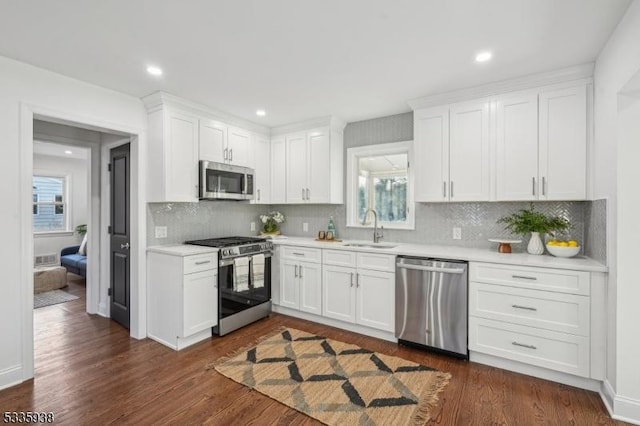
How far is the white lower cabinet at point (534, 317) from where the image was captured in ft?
7.76

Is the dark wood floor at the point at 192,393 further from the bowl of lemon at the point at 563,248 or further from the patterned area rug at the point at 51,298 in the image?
the patterned area rug at the point at 51,298

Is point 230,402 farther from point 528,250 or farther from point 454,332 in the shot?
point 528,250

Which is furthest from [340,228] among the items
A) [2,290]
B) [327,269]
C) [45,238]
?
[45,238]

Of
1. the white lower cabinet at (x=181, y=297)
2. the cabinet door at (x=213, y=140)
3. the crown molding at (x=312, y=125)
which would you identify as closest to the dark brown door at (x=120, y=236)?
the white lower cabinet at (x=181, y=297)

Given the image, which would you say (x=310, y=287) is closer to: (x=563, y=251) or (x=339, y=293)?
(x=339, y=293)

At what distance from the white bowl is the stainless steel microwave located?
3.31 meters

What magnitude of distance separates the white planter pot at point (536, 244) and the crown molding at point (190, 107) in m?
3.49

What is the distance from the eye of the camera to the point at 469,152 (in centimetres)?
312

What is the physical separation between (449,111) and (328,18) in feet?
5.84

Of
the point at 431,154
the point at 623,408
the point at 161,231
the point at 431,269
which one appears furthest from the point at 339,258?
the point at 623,408

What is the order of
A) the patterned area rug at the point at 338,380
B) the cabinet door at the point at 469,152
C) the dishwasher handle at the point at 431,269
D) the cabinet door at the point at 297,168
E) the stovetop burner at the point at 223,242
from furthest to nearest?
the cabinet door at the point at 297,168 → the stovetop burner at the point at 223,242 → the cabinet door at the point at 469,152 → the dishwasher handle at the point at 431,269 → the patterned area rug at the point at 338,380

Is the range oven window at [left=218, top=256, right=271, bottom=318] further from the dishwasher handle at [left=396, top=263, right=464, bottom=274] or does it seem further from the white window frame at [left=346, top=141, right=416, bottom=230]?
the dishwasher handle at [left=396, top=263, right=464, bottom=274]

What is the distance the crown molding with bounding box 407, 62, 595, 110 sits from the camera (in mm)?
2607

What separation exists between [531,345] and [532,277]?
551mm
